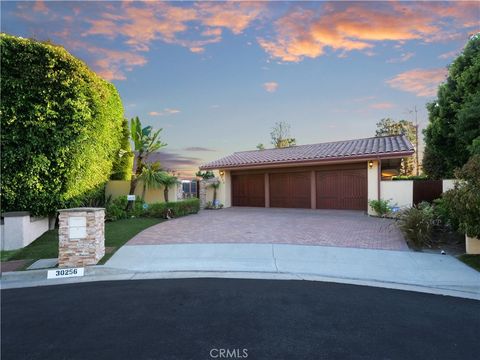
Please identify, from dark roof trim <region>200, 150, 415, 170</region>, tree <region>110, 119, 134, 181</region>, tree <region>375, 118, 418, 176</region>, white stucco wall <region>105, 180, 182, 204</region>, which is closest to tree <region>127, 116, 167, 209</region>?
white stucco wall <region>105, 180, 182, 204</region>

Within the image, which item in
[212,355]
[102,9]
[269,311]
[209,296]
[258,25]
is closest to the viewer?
[212,355]

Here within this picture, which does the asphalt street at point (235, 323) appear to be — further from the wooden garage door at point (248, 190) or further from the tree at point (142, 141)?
the wooden garage door at point (248, 190)

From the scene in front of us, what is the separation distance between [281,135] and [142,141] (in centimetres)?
2345

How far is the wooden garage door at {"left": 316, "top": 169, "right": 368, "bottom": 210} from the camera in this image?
16375 millimetres

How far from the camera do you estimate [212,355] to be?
3312mm

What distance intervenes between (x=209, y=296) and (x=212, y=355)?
1.84 m

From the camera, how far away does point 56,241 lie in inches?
377

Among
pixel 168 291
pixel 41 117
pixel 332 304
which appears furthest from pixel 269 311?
pixel 41 117

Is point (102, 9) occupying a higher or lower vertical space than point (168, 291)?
higher

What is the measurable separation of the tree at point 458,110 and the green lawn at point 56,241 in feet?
37.4

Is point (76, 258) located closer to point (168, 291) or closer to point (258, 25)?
point (168, 291)

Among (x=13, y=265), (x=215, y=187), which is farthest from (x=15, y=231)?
(x=215, y=187)

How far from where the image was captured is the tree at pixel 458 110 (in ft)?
37.8

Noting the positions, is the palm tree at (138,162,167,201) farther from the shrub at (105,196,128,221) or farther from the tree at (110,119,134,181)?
the tree at (110,119,134,181)
